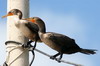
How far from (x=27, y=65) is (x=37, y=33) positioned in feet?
2.34

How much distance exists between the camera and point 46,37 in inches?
974

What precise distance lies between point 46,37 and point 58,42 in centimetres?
23

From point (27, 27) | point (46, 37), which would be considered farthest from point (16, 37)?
point (46, 37)

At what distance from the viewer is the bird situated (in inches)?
975

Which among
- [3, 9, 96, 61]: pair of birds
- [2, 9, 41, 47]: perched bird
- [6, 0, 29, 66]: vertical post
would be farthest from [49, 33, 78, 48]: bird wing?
[6, 0, 29, 66]: vertical post

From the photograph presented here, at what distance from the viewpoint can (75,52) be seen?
25.0 metres

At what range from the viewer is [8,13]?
2561 centimetres

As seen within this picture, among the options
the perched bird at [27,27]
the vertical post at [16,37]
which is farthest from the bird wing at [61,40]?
the vertical post at [16,37]

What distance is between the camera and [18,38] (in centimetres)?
2578

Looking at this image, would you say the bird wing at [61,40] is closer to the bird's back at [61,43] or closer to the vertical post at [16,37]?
the bird's back at [61,43]

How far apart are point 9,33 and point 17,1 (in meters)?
0.57

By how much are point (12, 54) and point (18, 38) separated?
0.95 ft

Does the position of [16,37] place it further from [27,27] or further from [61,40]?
[61,40]

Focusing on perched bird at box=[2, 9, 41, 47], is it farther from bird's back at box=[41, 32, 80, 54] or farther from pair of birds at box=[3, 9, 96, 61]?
bird's back at box=[41, 32, 80, 54]
